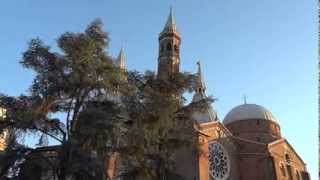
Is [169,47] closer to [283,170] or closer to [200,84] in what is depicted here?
[283,170]

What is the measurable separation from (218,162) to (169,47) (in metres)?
15.0

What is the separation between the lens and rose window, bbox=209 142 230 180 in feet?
116

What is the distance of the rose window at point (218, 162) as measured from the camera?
1388 inches

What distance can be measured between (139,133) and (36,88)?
14.5ft

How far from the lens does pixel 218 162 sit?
36281 millimetres

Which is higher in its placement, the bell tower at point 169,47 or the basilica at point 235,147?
the bell tower at point 169,47

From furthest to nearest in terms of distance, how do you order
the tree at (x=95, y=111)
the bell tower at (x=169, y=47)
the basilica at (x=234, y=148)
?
1. the bell tower at (x=169, y=47)
2. the basilica at (x=234, y=148)
3. the tree at (x=95, y=111)

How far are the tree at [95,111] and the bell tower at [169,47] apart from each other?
24.9 m

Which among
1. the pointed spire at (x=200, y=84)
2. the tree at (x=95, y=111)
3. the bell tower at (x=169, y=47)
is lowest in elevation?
the tree at (x=95, y=111)

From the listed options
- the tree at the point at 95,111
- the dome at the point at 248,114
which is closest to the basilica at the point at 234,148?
the dome at the point at 248,114

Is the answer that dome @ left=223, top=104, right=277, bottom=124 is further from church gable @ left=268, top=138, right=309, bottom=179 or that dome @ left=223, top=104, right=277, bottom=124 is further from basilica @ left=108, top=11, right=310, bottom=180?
church gable @ left=268, top=138, right=309, bottom=179

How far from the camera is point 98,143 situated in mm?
14289

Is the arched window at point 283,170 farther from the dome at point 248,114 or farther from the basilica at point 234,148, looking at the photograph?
the dome at point 248,114

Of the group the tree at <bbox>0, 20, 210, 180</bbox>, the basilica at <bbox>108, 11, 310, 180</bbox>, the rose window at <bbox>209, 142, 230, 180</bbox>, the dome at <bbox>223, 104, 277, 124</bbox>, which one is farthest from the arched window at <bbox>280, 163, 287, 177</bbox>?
the tree at <bbox>0, 20, 210, 180</bbox>
